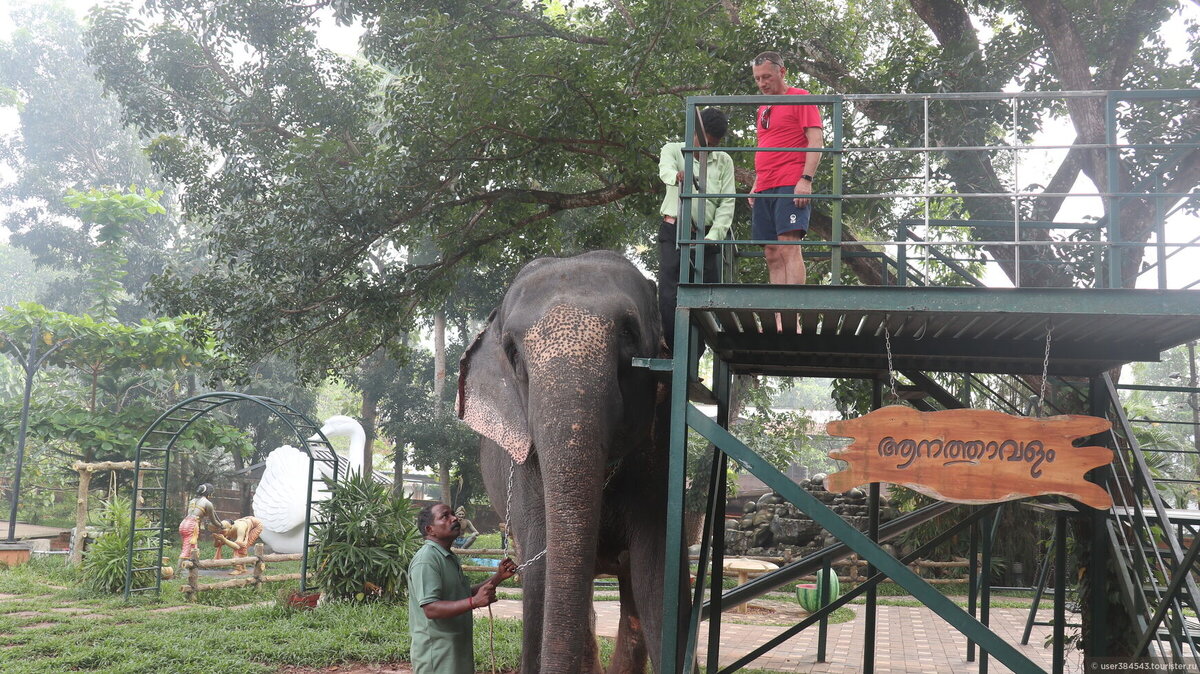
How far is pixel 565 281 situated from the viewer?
5.29m

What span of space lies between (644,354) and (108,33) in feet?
34.1

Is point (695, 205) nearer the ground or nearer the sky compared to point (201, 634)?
nearer the sky

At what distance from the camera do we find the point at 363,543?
11281 mm

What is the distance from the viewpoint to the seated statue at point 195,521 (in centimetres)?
1215

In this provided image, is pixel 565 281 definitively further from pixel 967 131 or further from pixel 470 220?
pixel 470 220

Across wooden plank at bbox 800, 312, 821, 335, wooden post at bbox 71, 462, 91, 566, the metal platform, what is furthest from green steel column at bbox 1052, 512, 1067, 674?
wooden post at bbox 71, 462, 91, 566

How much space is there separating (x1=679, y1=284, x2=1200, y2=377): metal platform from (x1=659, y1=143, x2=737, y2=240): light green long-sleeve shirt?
1.76 ft

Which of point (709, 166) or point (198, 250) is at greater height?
point (198, 250)

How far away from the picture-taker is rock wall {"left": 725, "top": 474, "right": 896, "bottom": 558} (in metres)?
17.4

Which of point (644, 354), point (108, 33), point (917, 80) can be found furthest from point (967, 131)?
point (108, 33)

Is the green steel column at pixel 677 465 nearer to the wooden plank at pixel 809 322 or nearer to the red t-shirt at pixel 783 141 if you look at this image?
the wooden plank at pixel 809 322

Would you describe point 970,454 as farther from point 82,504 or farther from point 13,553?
point 13,553

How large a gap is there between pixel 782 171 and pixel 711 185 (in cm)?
42

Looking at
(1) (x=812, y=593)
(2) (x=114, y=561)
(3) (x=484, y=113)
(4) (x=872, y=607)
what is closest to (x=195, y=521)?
(2) (x=114, y=561)
